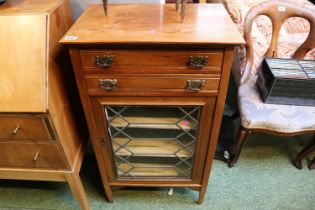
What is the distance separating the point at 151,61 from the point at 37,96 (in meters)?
0.38

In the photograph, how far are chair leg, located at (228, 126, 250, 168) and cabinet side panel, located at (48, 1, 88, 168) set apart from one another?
82 centimetres

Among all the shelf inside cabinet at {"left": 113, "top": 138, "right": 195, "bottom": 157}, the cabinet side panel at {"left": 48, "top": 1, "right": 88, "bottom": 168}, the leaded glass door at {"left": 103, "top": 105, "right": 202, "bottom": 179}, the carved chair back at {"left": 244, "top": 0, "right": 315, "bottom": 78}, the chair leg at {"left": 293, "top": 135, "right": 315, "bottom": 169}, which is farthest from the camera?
the chair leg at {"left": 293, "top": 135, "right": 315, "bottom": 169}

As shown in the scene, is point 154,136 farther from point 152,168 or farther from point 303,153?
point 303,153

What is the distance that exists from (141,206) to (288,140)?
1.07 metres

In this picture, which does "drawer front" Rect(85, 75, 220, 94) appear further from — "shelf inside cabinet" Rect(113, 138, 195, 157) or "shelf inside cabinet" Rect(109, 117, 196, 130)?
"shelf inside cabinet" Rect(113, 138, 195, 157)

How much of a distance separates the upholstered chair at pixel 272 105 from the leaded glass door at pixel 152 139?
374 millimetres

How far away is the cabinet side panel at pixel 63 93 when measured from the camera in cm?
83

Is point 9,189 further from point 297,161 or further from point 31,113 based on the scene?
point 297,161

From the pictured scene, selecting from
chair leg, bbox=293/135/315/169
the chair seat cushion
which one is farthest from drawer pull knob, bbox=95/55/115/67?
chair leg, bbox=293/135/315/169

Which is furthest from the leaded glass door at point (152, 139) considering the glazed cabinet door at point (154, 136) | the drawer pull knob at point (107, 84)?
the drawer pull knob at point (107, 84)

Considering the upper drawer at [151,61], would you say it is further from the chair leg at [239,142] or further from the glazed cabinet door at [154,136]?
the chair leg at [239,142]

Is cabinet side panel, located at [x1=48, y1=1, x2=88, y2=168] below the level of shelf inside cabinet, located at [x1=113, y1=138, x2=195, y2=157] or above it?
above

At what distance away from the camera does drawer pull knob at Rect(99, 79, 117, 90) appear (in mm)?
813

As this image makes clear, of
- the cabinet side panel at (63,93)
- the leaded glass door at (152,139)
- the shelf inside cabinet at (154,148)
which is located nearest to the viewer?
the cabinet side panel at (63,93)
